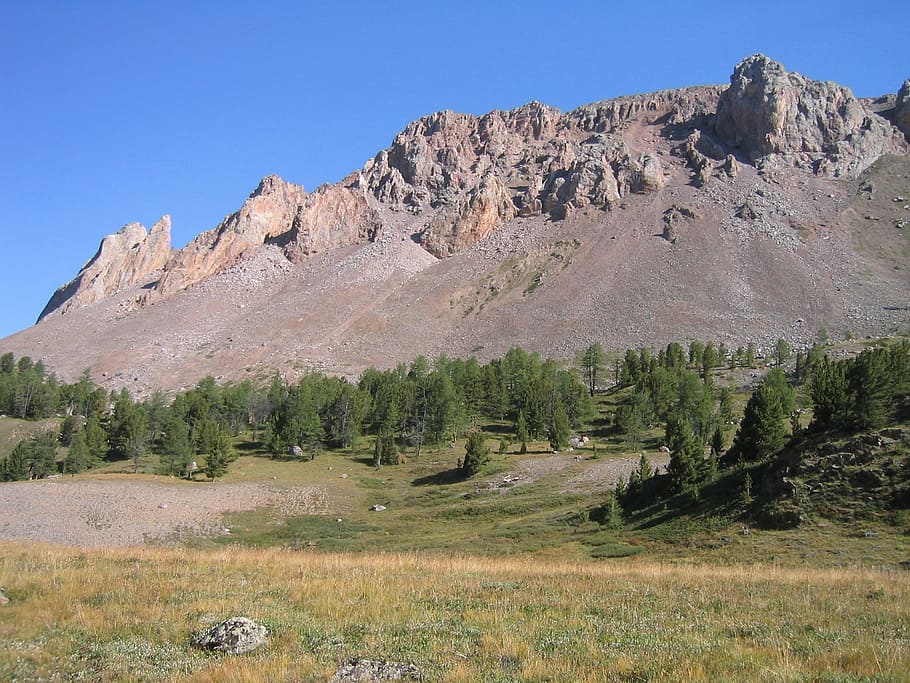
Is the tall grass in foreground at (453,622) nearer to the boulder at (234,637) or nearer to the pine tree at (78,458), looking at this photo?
the boulder at (234,637)

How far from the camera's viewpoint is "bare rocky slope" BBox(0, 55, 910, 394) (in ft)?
428

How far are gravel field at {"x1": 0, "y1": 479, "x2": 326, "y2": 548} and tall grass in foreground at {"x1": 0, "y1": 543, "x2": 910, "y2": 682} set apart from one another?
79.2 feet

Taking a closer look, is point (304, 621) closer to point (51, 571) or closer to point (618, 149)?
point (51, 571)

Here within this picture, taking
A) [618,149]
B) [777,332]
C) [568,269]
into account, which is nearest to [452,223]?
[568,269]

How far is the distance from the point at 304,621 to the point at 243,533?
35464 mm

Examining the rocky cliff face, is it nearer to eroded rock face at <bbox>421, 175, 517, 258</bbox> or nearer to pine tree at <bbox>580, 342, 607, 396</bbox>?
eroded rock face at <bbox>421, 175, 517, 258</bbox>

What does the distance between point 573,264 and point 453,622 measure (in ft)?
499

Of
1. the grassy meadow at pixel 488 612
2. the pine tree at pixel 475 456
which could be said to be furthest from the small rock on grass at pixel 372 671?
the pine tree at pixel 475 456

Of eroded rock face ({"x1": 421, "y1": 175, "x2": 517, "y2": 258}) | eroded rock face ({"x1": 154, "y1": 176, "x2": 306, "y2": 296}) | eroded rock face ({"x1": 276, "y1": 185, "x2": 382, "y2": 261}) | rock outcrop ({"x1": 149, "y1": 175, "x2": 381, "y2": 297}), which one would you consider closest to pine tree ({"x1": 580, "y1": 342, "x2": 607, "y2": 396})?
eroded rock face ({"x1": 421, "y1": 175, "x2": 517, "y2": 258})

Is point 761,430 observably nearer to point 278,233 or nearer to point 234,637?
point 234,637

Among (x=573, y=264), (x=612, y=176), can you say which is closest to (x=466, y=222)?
(x=573, y=264)

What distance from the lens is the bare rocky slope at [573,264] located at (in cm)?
13050

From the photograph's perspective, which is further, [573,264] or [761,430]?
[573,264]

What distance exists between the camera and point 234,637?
8.88 meters
